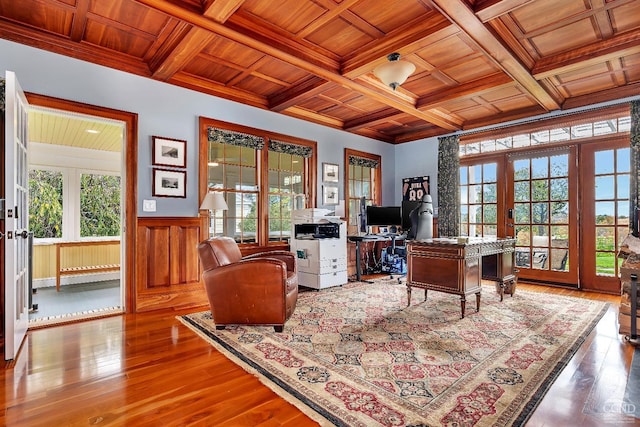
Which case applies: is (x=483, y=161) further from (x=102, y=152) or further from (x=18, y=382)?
(x=102, y=152)

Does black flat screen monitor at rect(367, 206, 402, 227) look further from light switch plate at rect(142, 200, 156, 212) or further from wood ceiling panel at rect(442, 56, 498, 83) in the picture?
light switch plate at rect(142, 200, 156, 212)

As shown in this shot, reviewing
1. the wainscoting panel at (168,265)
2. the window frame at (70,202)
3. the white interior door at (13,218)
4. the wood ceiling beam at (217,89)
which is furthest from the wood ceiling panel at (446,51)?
the window frame at (70,202)

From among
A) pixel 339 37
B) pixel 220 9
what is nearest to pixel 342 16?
A: pixel 339 37

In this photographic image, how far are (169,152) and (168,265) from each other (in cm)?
131

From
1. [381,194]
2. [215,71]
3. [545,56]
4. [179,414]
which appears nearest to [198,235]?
[215,71]

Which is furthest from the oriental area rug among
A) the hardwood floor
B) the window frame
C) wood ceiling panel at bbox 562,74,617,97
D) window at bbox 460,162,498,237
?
the window frame

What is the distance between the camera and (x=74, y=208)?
5711 millimetres

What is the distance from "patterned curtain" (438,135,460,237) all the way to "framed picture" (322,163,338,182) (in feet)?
6.08

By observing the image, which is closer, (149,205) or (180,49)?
(180,49)

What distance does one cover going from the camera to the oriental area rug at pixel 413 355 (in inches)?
70.9

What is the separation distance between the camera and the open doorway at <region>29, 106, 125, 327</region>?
4.90 meters

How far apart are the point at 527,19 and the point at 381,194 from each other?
396 cm

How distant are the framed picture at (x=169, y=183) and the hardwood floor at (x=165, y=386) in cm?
161

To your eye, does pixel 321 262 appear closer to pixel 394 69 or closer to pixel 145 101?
pixel 394 69
